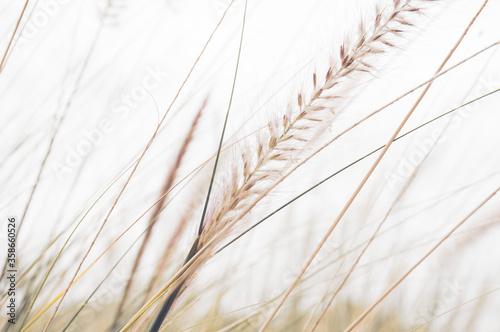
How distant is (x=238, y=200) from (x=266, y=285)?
30.4 inches

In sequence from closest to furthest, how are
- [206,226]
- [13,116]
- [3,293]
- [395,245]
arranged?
[206,226]
[3,293]
[13,116]
[395,245]

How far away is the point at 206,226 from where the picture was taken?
47 cm

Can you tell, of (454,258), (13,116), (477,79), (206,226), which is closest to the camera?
(206,226)

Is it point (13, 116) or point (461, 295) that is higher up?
point (13, 116)

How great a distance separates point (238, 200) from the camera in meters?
0.48

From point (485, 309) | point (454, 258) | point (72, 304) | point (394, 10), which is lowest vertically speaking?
point (485, 309)

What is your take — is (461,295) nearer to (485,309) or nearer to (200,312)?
(485,309)

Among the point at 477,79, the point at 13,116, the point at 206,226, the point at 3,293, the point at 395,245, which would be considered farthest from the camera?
the point at 395,245

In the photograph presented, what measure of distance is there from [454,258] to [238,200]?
891 millimetres

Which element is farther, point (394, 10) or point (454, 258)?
point (454, 258)

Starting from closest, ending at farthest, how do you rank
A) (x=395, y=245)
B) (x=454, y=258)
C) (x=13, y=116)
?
1. (x=13, y=116)
2. (x=454, y=258)
3. (x=395, y=245)

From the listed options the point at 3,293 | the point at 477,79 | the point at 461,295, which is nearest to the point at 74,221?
the point at 3,293

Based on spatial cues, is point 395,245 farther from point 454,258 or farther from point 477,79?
point 477,79

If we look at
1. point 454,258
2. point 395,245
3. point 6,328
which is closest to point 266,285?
point 395,245
